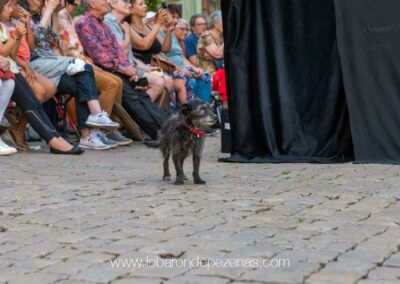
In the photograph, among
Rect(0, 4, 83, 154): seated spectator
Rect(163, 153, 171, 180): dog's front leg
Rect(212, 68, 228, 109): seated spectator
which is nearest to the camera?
Rect(163, 153, 171, 180): dog's front leg

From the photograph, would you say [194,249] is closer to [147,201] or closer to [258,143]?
[147,201]

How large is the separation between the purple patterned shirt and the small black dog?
395cm

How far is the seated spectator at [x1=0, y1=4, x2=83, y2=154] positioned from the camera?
32.9ft

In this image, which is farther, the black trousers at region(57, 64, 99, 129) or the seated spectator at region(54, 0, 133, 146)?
the seated spectator at region(54, 0, 133, 146)

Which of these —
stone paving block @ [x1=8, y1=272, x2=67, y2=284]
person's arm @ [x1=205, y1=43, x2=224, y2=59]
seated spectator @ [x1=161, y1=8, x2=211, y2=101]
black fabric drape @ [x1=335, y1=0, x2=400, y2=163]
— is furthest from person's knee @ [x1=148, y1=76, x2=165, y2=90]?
stone paving block @ [x1=8, y1=272, x2=67, y2=284]

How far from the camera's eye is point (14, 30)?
32.9 feet

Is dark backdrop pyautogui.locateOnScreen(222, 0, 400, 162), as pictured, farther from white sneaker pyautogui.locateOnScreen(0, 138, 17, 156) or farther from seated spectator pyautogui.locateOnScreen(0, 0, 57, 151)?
white sneaker pyautogui.locateOnScreen(0, 138, 17, 156)

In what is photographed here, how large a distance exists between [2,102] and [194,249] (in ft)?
17.9

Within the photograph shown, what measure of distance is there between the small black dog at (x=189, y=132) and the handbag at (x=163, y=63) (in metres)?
5.43

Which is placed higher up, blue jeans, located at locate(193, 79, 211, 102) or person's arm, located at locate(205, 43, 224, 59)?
person's arm, located at locate(205, 43, 224, 59)

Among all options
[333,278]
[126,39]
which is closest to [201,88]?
[126,39]

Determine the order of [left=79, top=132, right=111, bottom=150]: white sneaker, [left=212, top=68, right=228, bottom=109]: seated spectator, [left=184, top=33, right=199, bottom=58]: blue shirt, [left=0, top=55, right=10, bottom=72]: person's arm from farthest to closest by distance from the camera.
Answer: [left=184, top=33, right=199, bottom=58]: blue shirt < [left=212, top=68, right=228, bottom=109]: seated spectator < [left=79, top=132, right=111, bottom=150]: white sneaker < [left=0, top=55, right=10, bottom=72]: person's arm

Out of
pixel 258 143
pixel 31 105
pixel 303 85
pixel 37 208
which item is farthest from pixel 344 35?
pixel 37 208

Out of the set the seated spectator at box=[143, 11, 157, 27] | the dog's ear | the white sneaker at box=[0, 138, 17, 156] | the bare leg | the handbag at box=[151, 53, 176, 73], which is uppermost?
the seated spectator at box=[143, 11, 157, 27]
